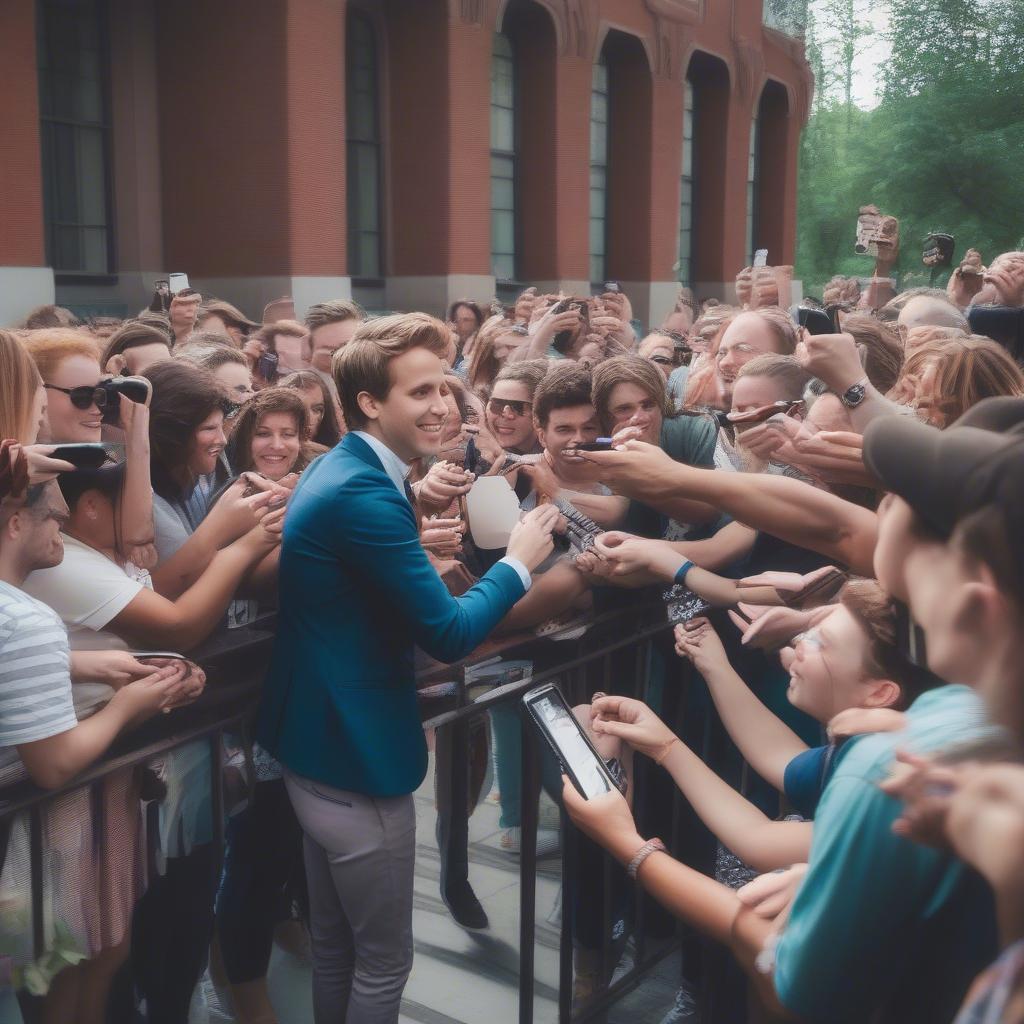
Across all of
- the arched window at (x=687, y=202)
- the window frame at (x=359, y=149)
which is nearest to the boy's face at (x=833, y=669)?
the window frame at (x=359, y=149)

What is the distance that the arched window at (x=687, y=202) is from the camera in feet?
90.4

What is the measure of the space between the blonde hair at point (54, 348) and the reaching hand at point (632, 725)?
200 centimetres

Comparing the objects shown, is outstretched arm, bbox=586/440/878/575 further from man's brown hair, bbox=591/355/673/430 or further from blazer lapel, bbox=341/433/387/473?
man's brown hair, bbox=591/355/673/430

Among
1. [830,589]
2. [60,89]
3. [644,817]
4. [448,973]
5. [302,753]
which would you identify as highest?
[60,89]

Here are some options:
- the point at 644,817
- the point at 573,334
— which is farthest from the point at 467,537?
the point at 573,334

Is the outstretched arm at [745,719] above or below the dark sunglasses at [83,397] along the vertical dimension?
below

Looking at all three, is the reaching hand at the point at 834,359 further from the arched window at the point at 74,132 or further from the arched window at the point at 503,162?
the arched window at the point at 503,162

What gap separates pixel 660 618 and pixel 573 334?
4261mm

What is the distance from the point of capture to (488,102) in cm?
1920

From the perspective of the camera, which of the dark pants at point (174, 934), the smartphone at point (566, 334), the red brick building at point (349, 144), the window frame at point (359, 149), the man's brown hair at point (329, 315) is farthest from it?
the window frame at point (359, 149)

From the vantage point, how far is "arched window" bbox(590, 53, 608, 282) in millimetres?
24172

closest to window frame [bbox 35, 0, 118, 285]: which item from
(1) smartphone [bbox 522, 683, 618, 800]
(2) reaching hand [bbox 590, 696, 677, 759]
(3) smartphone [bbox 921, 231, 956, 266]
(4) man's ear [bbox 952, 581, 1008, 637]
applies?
(3) smartphone [bbox 921, 231, 956, 266]

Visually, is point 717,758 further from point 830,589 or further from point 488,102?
point 488,102

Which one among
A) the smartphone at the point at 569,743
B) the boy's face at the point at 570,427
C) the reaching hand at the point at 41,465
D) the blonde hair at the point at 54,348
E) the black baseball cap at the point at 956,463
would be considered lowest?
the smartphone at the point at 569,743
